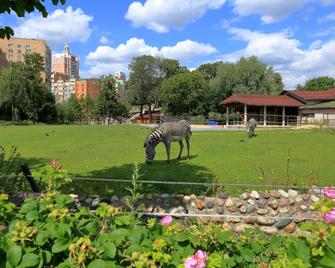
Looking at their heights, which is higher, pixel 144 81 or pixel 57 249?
pixel 144 81

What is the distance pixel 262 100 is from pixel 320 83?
4659cm

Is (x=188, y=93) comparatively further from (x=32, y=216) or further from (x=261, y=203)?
(x=32, y=216)

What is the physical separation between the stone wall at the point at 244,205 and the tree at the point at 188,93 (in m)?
73.0

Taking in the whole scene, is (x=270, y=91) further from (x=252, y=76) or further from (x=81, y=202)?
(x=81, y=202)

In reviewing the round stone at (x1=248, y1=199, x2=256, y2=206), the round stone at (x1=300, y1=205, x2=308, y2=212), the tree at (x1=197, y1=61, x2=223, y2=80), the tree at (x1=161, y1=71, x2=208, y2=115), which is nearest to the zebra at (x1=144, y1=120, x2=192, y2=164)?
the round stone at (x1=248, y1=199, x2=256, y2=206)

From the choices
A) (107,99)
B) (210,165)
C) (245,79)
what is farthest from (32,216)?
(107,99)

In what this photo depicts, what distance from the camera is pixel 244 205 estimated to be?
8.09 metres

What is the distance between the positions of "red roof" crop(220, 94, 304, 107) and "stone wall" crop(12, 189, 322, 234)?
4964cm

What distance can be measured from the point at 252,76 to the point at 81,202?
7136cm

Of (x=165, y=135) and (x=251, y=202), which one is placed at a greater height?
(x=165, y=135)

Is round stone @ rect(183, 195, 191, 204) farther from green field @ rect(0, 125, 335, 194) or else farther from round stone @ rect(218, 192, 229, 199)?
green field @ rect(0, 125, 335, 194)

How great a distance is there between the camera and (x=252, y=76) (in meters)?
75.5

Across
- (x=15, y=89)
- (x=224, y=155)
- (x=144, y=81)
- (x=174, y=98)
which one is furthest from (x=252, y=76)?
(x=224, y=155)

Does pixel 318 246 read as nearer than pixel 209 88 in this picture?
Yes
